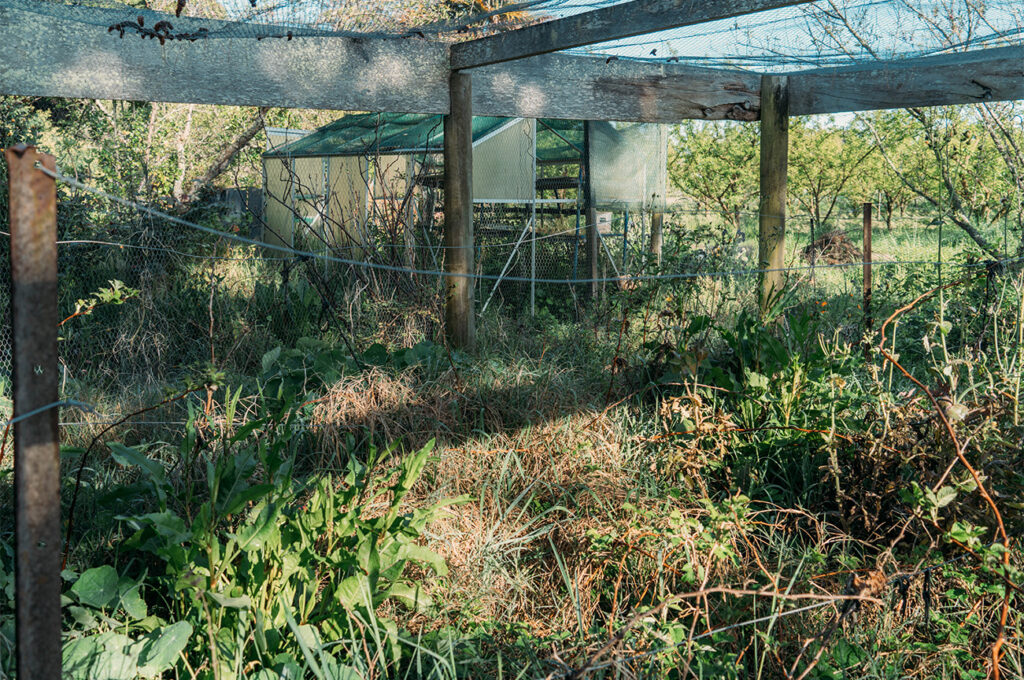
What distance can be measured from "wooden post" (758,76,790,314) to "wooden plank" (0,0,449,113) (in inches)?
101

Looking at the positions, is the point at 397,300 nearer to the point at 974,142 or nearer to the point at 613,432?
the point at 613,432

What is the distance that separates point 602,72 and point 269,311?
3.03m

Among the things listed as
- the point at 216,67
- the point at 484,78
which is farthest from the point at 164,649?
the point at 484,78

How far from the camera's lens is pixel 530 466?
13.1 feet

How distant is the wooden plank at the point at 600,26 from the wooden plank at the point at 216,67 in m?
0.35

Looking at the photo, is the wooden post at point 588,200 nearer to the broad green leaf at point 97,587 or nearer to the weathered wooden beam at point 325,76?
the weathered wooden beam at point 325,76

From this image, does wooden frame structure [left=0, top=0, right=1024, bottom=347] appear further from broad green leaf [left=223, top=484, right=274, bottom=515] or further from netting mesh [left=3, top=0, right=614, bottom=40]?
broad green leaf [left=223, top=484, right=274, bottom=515]

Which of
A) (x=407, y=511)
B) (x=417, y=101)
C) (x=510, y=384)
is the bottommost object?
(x=407, y=511)

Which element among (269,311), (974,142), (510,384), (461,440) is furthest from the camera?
(974,142)

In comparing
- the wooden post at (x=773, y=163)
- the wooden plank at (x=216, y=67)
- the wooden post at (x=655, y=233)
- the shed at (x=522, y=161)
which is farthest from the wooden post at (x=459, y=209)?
the wooden post at (x=655, y=233)

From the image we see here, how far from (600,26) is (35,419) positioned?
10.5ft

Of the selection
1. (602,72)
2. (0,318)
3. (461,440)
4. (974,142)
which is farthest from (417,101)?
(974,142)

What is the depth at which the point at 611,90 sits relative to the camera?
5.92 metres

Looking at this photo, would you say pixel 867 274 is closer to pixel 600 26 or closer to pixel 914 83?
pixel 914 83
